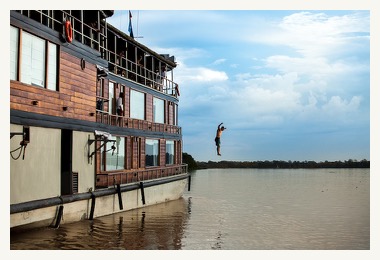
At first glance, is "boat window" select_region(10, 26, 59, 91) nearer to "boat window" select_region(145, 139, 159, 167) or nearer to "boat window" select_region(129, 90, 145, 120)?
"boat window" select_region(129, 90, 145, 120)

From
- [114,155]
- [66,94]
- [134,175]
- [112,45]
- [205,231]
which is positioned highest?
[112,45]

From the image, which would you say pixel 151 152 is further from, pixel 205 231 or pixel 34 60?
pixel 34 60

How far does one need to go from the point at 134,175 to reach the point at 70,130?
204 inches

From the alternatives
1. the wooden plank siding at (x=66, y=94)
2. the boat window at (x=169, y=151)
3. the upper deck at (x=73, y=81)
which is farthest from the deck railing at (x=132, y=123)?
the wooden plank siding at (x=66, y=94)

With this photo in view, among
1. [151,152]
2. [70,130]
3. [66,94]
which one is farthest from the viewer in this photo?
[151,152]

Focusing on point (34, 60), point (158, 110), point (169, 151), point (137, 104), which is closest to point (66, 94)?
point (34, 60)

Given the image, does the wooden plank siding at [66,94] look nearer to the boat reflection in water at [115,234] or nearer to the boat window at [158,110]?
the boat reflection in water at [115,234]

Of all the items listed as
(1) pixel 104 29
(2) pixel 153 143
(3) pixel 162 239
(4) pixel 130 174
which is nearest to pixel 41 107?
(3) pixel 162 239

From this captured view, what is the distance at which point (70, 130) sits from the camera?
14711 mm

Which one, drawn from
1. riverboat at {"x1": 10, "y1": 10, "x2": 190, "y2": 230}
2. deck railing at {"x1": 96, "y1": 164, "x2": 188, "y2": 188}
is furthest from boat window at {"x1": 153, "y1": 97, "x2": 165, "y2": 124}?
deck railing at {"x1": 96, "y1": 164, "x2": 188, "y2": 188}

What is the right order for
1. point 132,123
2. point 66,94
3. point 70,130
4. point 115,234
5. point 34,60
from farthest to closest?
point 132,123 < point 70,130 < point 66,94 < point 115,234 < point 34,60

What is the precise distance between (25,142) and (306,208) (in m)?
17.5

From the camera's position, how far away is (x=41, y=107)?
13133 millimetres

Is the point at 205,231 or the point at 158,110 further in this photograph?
the point at 158,110
